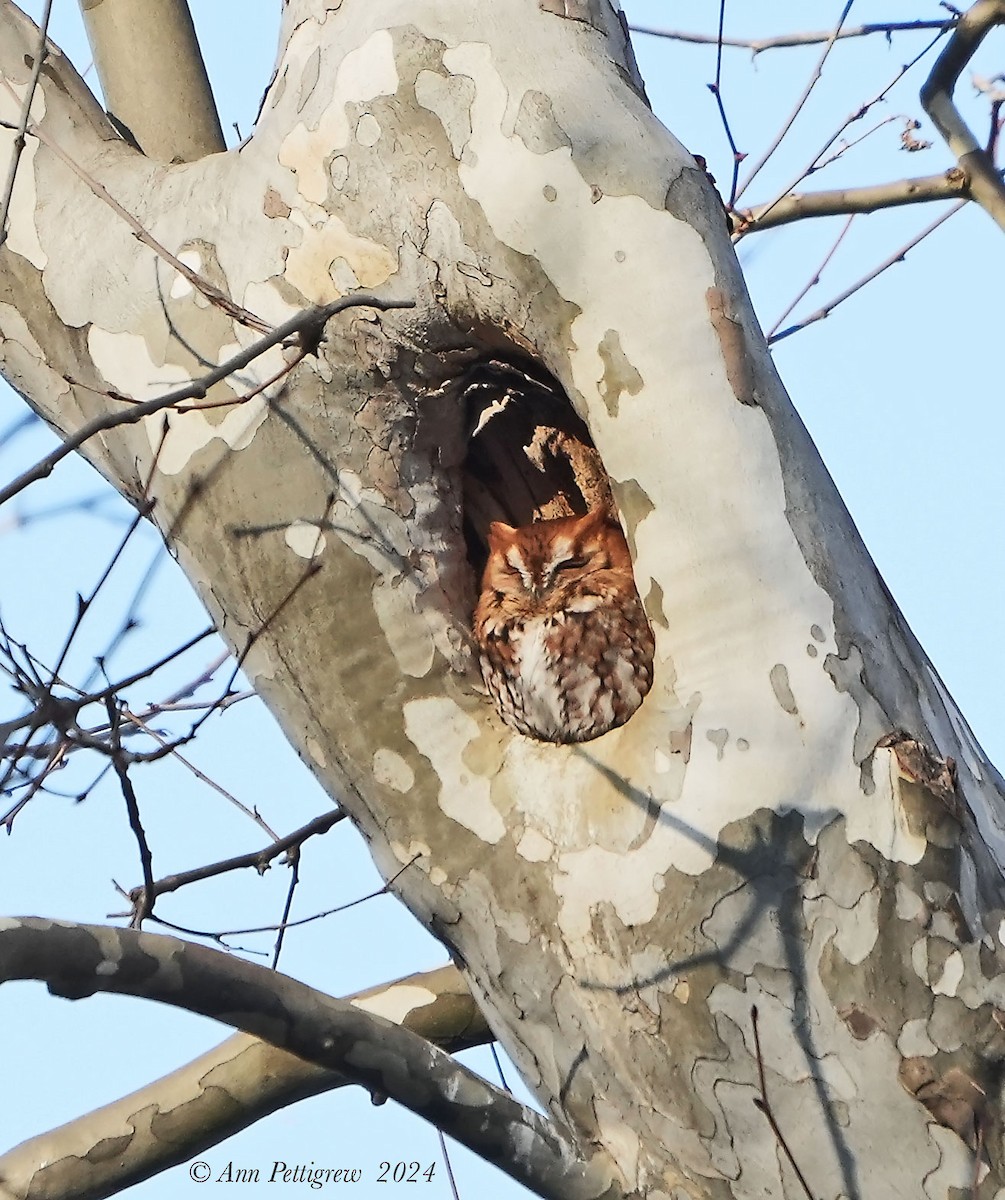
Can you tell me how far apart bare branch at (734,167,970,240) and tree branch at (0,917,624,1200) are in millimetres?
2256

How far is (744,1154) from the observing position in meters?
2.07

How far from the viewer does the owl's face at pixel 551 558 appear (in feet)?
11.6

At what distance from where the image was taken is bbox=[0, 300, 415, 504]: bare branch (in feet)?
6.57

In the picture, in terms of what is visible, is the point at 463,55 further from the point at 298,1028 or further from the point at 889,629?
the point at 298,1028

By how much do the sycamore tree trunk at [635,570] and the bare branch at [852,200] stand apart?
114 cm

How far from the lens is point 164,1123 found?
2789mm

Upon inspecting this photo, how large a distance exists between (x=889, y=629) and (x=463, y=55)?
1.14 metres

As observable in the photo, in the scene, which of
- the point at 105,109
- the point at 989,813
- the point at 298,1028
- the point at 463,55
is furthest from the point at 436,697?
the point at 105,109

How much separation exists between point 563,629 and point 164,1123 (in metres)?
1.31

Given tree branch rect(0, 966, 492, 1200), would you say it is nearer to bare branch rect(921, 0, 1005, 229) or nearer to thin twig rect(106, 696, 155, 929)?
thin twig rect(106, 696, 155, 929)

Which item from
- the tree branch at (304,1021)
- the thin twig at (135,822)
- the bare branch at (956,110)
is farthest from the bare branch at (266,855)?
the bare branch at (956,110)

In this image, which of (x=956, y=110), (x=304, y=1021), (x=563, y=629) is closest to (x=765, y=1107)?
(x=304, y=1021)

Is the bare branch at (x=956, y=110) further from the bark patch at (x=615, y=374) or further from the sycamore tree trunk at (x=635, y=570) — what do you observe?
the bark patch at (x=615, y=374)

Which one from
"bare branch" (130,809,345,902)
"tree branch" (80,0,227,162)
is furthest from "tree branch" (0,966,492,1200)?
"tree branch" (80,0,227,162)
